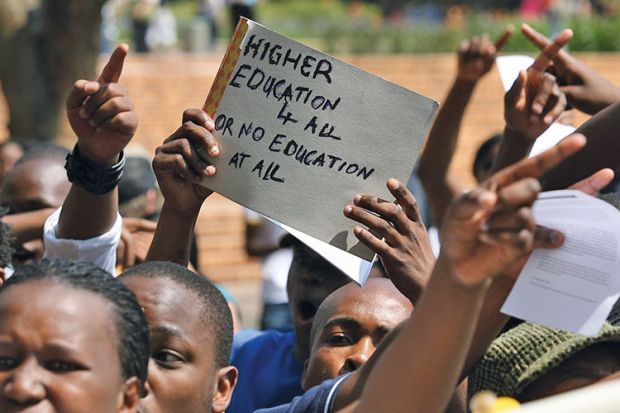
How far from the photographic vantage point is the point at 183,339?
302 cm

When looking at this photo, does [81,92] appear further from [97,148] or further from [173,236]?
[173,236]

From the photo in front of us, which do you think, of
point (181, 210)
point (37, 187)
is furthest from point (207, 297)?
point (37, 187)

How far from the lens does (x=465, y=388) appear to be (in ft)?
9.11

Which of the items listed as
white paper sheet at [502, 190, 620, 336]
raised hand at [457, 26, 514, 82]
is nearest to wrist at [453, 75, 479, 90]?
raised hand at [457, 26, 514, 82]

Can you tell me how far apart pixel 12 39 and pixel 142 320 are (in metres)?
5.59

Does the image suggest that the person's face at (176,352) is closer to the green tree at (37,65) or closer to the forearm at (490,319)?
the forearm at (490,319)

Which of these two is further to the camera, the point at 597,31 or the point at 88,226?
the point at 597,31

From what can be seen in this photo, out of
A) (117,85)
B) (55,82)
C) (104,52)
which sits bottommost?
(104,52)

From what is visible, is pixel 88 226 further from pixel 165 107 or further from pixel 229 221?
pixel 165 107

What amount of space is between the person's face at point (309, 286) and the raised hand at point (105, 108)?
40.3 inches

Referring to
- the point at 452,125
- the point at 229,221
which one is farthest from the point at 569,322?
the point at 229,221

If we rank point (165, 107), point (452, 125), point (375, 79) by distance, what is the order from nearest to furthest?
1. point (375, 79)
2. point (452, 125)
3. point (165, 107)

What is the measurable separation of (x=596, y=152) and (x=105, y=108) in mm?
1294

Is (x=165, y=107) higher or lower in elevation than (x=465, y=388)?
lower
